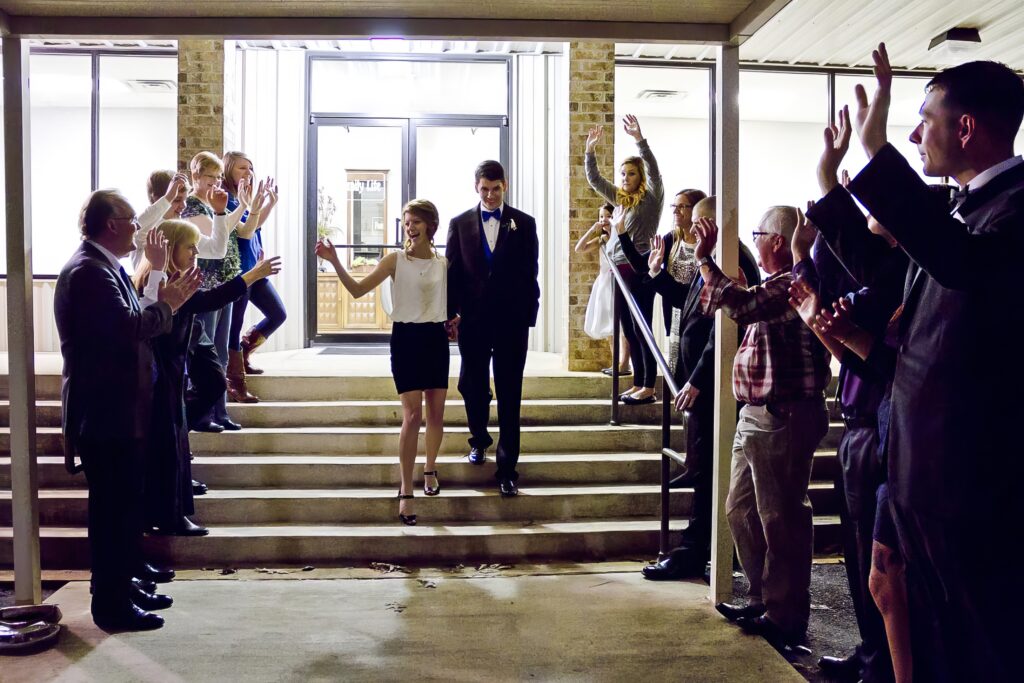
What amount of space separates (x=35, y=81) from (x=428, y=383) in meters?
7.90

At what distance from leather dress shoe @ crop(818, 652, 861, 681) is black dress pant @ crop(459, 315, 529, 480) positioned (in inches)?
83.0

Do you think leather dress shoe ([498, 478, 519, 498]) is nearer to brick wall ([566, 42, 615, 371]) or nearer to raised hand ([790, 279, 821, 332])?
brick wall ([566, 42, 615, 371])

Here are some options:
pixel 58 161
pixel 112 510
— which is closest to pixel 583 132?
pixel 112 510

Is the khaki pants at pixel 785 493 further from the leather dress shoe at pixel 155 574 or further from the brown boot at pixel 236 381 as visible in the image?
the brown boot at pixel 236 381

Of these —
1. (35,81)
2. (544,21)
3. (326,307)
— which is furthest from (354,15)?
(35,81)

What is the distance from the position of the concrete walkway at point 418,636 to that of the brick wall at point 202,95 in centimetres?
391

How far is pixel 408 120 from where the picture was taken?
9297 millimetres

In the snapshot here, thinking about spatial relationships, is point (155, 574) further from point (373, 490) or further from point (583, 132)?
point (583, 132)

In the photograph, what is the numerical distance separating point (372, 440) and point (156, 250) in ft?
6.88

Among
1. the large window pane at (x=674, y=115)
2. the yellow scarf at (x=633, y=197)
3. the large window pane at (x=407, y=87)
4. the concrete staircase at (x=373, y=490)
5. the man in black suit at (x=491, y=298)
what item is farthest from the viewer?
the large window pane at (x=407, y=87)

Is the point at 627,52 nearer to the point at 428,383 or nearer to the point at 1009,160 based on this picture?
the point at 428,383

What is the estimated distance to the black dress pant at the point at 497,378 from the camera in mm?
4633

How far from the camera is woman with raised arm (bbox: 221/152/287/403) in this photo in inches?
195

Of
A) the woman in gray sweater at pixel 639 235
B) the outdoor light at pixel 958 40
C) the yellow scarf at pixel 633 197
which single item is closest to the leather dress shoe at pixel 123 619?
the woman in gray sweater at pixel 639 235
